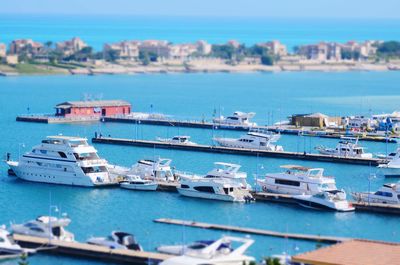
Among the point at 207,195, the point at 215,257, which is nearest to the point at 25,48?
the point at 207,195

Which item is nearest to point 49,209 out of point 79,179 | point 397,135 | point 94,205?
point 94,205

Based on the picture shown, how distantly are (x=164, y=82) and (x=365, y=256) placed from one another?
80771mm

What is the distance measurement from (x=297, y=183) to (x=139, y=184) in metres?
4.56

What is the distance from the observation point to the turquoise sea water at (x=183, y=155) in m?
29.6

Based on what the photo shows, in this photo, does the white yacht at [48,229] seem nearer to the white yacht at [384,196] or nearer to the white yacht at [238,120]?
the white yacht at [384,196]

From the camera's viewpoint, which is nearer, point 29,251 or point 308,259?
point 308,259

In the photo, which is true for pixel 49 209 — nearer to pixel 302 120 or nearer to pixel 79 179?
pixel 79 179

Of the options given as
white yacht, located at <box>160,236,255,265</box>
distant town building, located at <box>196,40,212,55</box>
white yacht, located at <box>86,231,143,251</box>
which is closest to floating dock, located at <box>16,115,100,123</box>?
white yacht, located at <box>86,231,143,251</box>

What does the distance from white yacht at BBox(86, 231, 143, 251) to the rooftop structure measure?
424 cm

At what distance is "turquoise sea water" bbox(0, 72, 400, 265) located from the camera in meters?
29.6

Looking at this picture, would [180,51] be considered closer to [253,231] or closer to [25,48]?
[25,48]

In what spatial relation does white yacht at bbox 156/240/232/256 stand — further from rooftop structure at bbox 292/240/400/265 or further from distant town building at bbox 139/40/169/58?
distant town building at bbox 139/40/169/58

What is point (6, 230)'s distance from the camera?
27.3 m

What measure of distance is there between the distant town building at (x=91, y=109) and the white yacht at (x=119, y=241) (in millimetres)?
33206
